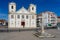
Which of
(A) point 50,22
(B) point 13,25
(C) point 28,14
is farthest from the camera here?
(A) point 50,22

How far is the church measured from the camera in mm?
52600

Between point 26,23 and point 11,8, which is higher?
point 11,8

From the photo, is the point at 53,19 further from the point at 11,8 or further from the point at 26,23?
the point at 11,8

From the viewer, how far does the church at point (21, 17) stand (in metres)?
52.6

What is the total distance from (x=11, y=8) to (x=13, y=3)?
2.28 meters

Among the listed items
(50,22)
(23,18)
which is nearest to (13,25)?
(23,18)

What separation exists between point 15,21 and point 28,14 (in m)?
6.65

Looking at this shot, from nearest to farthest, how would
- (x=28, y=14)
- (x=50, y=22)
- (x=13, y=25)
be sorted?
(x=13, y=25) → (x=28, y=14) → (x=50, y=22)

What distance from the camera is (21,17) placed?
54.3 metres

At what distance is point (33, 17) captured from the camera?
5578 centimetres

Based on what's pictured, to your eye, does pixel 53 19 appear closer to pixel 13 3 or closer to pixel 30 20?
pixel 30 20

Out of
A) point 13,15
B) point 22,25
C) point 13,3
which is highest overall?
Result: point 13,3

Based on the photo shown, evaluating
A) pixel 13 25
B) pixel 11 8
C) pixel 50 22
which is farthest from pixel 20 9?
pixel 50 22

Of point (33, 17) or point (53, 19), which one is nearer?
point (33, 17)
